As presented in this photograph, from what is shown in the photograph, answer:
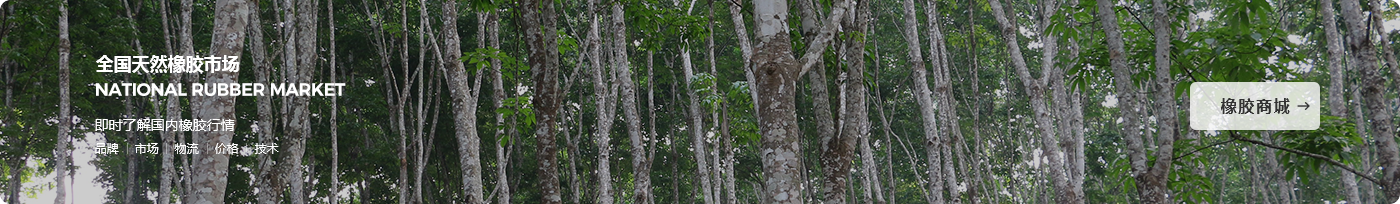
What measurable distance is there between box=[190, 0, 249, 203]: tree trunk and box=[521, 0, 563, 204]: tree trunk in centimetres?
204

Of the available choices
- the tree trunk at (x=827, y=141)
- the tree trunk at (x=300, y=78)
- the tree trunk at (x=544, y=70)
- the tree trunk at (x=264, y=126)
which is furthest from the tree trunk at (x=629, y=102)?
the tree trunk at (x=827, y=141)

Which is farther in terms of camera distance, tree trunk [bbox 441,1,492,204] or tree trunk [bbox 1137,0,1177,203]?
tree trunk [bbox 441,1,492,204]

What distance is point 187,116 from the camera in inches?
654

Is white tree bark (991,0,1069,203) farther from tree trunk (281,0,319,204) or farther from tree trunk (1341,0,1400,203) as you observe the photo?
tree trunk (281,0,319,204)

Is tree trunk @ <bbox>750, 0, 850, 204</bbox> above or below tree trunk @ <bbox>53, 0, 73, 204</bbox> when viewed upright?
below

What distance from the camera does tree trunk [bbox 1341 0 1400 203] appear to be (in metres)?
5.41

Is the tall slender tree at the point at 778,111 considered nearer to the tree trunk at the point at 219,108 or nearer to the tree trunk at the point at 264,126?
the tree trunk at the point at 219,108

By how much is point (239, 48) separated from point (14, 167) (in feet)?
35.7

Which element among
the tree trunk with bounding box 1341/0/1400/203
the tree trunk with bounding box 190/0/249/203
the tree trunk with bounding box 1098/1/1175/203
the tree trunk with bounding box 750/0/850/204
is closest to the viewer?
the tree trunk with bounding box 750/0/850/204

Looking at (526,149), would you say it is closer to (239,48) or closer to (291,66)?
(291,66)

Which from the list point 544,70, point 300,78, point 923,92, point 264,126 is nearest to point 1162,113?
point 544,70

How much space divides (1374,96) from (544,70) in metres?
5.57

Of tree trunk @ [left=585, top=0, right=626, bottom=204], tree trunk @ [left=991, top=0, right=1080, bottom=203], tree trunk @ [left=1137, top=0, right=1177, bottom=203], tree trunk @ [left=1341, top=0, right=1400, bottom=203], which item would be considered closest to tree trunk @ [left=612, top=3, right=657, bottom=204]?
tree trunk @ [left=585, top=0, right=626, bottom=204]

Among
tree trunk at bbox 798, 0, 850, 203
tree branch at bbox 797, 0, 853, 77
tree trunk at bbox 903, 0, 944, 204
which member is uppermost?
tree trunk at bbox 903, 0, 944, 204
